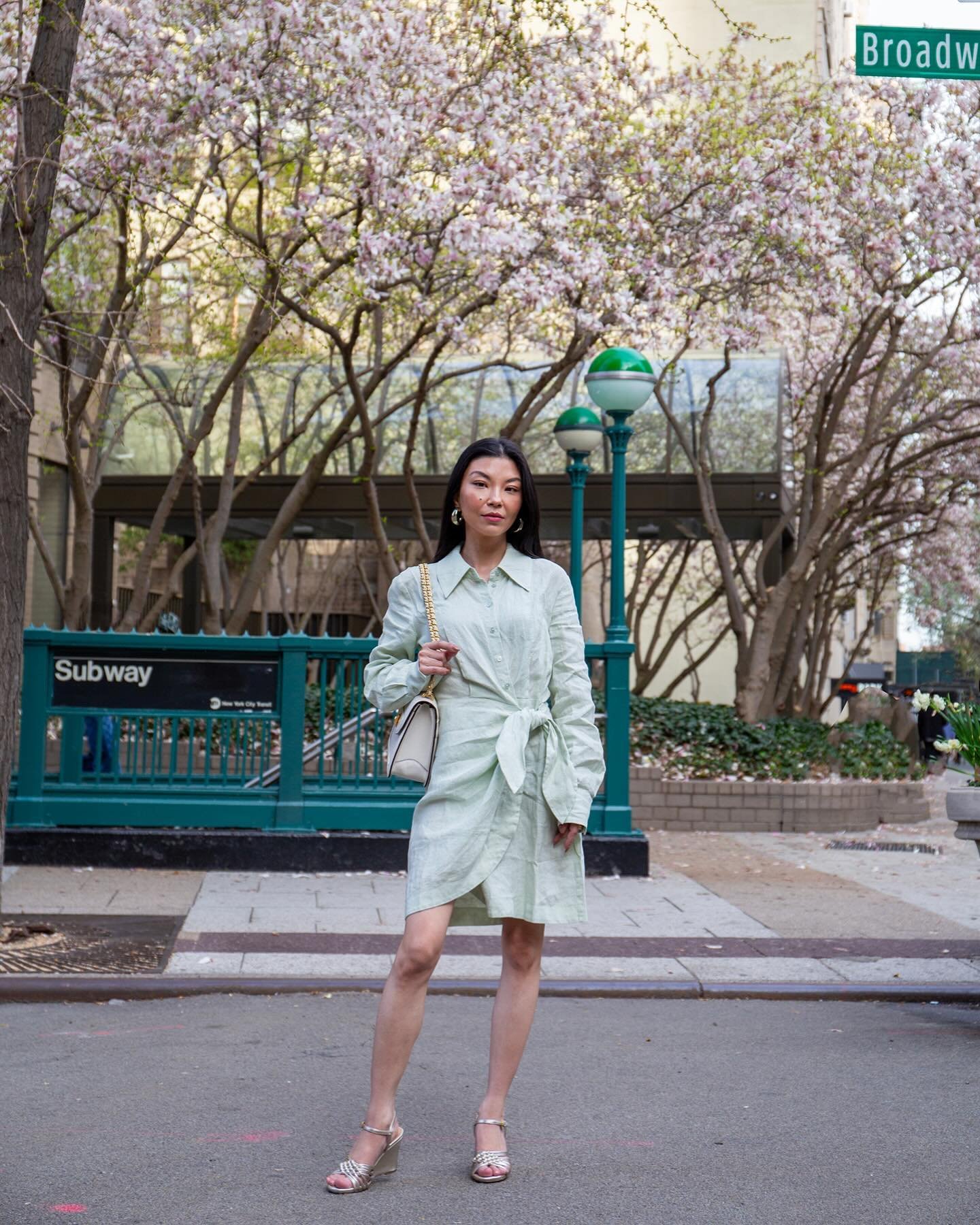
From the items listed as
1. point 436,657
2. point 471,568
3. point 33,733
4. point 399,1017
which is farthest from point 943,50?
point 33,733

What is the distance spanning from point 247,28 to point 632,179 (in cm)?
416

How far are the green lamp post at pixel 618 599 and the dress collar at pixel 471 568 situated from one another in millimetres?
6000

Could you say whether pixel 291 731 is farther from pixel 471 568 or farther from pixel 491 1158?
pixel 491 1158

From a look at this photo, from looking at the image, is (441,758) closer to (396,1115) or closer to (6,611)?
(396,1115)

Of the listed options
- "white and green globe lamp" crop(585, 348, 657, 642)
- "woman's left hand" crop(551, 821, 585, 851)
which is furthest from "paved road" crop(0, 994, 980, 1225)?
"white and green globe lamp" crop(585, 348, 657, 642)

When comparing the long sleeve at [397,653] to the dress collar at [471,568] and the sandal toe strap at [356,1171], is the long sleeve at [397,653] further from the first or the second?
the sandal toe strap at [356,1171]

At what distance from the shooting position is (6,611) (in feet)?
24.2

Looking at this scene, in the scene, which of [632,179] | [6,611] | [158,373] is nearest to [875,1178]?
[6,611]

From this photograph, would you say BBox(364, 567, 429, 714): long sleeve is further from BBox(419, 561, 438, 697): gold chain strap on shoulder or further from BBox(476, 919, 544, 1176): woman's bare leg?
BBox(476, 919, 544, 1176): woman's bare leg

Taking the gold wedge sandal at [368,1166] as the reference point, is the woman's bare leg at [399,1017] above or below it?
above

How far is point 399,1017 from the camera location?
12.9 feet

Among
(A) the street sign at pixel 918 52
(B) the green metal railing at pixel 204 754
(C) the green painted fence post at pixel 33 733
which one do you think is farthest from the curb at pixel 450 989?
(A) the street sign at pixel 918 52

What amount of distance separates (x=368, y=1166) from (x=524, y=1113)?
37.8 inches

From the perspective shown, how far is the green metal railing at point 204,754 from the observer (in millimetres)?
9891
